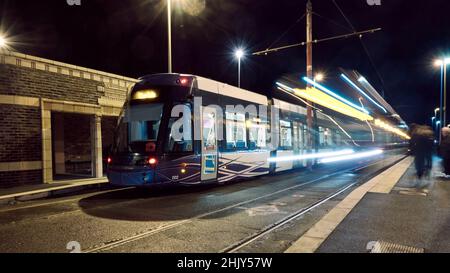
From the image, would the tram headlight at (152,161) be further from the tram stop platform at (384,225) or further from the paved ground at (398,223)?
the paved ground at (398,223)

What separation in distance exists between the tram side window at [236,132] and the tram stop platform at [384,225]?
390 cm

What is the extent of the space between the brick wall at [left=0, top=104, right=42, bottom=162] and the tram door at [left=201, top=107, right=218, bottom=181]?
283 inches

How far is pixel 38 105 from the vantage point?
12211 millimetres

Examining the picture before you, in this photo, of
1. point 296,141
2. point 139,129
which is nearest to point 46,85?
point 139,129

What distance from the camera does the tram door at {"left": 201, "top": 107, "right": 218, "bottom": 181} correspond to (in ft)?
30.5

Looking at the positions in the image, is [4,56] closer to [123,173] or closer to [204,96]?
[123,173]

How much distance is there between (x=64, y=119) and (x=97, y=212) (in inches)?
437

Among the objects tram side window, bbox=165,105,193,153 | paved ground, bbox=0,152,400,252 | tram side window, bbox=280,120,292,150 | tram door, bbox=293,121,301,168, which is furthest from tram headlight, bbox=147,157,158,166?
tram door, bbox=293,121,301,168

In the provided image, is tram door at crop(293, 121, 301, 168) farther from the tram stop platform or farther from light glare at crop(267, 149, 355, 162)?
the tram stop platform

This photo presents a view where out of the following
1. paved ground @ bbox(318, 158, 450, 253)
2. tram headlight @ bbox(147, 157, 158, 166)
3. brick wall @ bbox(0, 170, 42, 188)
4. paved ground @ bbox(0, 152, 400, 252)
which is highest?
tram headlight @ bbox(147, 157, 158, 166)

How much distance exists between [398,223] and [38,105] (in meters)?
12.6

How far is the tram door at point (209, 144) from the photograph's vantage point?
9297 mm
